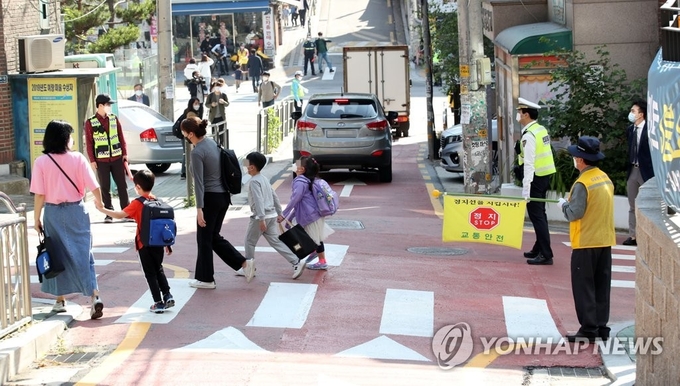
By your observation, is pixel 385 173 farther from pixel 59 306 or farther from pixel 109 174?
pixel 59 306

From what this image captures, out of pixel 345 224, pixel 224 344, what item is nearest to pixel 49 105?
pixel 345 224

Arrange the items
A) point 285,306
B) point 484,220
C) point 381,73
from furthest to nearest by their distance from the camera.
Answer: point 381,73
point 484,220
point 285,306

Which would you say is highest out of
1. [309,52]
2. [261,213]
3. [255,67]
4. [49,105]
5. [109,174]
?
[309,52]

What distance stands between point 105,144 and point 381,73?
19.6 meters

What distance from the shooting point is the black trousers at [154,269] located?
407 inches

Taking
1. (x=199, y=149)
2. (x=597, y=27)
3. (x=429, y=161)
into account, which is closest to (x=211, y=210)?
(x=199, y=149)

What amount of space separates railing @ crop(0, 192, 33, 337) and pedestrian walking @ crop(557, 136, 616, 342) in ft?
15.2

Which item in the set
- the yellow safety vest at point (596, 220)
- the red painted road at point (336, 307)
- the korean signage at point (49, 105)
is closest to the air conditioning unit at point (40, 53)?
the korean signage at point (49, 105)

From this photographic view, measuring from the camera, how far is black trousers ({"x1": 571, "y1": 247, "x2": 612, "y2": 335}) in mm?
9766

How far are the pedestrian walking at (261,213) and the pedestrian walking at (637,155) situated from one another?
185 inches

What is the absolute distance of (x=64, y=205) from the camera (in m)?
10.1

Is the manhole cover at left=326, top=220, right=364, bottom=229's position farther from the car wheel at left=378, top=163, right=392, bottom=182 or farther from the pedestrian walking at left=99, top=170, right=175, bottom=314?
the pedestrian walking at left=99, top=170, right=175, bottom=314

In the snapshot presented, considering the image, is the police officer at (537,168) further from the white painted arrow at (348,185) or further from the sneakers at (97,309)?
the white painted arrow at (348,185)

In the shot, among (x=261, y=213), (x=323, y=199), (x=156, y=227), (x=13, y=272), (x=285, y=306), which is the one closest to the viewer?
(x=13, y=272)
